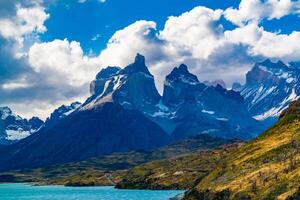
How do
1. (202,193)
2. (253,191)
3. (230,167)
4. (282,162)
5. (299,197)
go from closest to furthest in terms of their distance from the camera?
(299,197), (253,191), (282,162), (202,193), (230,167)

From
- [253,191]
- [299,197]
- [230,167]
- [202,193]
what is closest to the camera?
[299,197]

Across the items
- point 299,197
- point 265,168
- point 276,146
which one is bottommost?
point 299,197

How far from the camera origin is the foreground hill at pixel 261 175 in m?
126

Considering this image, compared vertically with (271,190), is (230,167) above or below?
above

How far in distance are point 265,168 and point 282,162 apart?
5148 millimetres

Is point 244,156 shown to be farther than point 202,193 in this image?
Yes

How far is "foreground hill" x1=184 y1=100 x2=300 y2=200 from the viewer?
12588cm

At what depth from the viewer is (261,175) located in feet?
476

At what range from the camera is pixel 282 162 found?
492 ft

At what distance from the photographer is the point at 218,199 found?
5989 inches

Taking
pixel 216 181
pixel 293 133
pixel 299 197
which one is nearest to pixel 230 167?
pixel 216 181

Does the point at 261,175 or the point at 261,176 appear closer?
the point at 261,176

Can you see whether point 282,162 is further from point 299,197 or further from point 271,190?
point 299,197

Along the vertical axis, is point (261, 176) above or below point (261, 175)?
below
